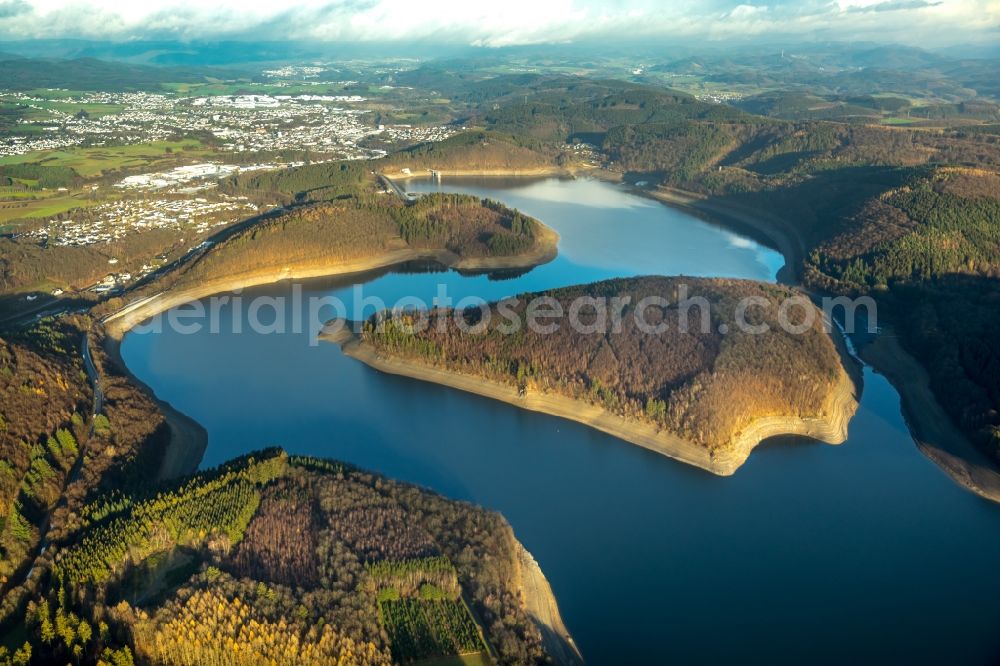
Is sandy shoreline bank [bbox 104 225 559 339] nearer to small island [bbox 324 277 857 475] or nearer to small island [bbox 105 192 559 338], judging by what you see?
small island [bbox 105 192 559 338]

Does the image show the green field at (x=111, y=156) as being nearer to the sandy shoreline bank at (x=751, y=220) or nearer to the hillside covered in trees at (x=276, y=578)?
the sandy shoreline bank at (x=751, y=220)

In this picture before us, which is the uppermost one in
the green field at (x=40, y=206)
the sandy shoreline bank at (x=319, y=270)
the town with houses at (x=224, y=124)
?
the town with houses at (x=224, y=124)

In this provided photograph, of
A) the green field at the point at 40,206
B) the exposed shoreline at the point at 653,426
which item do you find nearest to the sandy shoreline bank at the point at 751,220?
the exposed shoreline at the point at 653,426

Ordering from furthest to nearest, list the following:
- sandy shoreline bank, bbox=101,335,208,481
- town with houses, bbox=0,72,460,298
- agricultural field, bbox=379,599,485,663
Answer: town with houses, bbox=0,72,460,298 → sandy shoreline bank, bbox=101,335,208,481 → agricultural field, bbox=379,599,485,663

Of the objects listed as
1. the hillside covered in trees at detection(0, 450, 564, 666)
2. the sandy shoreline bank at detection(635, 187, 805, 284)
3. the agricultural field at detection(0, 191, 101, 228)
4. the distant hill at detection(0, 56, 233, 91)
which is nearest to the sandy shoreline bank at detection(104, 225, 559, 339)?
the sandy shoreline bank at detection(635, 187, 805, 284)

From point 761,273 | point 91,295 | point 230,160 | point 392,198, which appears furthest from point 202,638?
point 230,160
